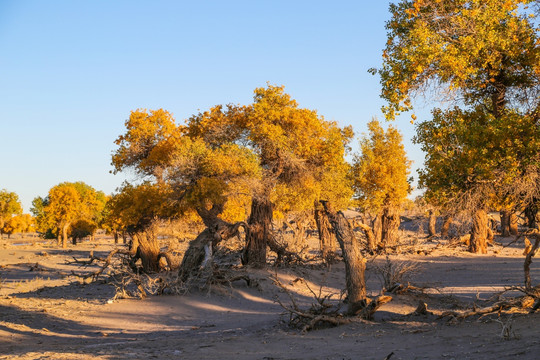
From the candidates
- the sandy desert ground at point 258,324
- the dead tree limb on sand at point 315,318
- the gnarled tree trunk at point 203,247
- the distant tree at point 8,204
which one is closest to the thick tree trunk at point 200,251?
the gnarled tree trunk at point 203,247

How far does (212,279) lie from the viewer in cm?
1816

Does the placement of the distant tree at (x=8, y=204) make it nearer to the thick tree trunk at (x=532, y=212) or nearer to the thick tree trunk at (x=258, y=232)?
the thick tree trunk at (x=258, y=232)

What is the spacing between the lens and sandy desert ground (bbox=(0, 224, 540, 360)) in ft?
28.5

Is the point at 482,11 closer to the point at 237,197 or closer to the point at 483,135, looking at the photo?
the point at 483,135

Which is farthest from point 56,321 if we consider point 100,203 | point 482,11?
point 100,203

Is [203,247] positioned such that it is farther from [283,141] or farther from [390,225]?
[390,225]

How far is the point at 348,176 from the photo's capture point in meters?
30.8

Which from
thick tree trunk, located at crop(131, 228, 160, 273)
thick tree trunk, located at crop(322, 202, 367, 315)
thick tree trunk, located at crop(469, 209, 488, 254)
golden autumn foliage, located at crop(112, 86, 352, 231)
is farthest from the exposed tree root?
thick tree trunk, located at crop(469, 209, 488, 254)

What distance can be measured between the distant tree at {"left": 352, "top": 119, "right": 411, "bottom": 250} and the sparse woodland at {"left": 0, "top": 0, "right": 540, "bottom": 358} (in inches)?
3.3

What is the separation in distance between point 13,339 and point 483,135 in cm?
1083

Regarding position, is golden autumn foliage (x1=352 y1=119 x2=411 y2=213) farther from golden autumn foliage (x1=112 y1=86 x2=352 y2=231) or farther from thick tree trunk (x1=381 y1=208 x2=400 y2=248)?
golden autumn foliage (x1=112 y1=86 x2=352 y2=231)

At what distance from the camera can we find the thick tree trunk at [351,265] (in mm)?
11766

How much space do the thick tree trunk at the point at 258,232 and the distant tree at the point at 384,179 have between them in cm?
1125

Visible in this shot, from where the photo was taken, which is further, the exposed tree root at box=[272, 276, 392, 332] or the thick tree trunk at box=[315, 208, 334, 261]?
the thick tree trunk at box=[315, 208, 334, 261]
